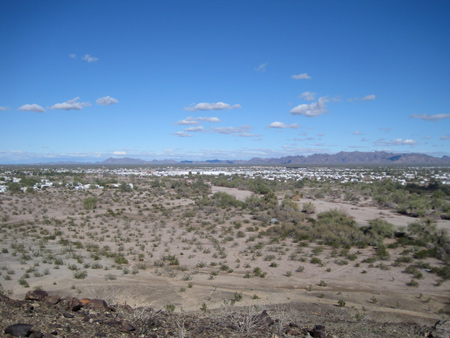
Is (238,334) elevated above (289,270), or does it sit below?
above

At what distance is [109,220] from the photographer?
32062 mm

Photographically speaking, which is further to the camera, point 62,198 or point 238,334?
point 62,198

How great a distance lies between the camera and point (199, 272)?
1709 cm

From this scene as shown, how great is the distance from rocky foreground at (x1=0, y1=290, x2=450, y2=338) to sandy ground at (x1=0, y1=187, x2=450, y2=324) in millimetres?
1586

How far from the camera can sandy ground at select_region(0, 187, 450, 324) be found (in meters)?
13.2

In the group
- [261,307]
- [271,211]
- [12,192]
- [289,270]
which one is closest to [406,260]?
[289,270]

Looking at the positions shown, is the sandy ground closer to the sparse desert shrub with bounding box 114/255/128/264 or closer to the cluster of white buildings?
the sparse desert shrub with bounding box 114/255/128/264

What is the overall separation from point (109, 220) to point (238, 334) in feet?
89.0

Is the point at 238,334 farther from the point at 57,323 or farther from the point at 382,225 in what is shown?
the point at 382,225

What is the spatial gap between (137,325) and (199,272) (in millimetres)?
9481

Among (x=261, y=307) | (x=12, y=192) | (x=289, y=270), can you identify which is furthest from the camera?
(x=12, y=192)

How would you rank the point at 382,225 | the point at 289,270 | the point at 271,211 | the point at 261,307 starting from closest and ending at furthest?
the point at 261,307 < the point at 289,270 < the point at 382,225 < the point at 271,211

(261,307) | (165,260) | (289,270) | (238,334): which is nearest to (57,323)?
(238,334)

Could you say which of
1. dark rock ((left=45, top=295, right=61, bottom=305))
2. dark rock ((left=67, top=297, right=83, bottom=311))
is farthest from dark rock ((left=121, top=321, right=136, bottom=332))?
dark rock ((left=45, top=295, right=61, bottom=305))
